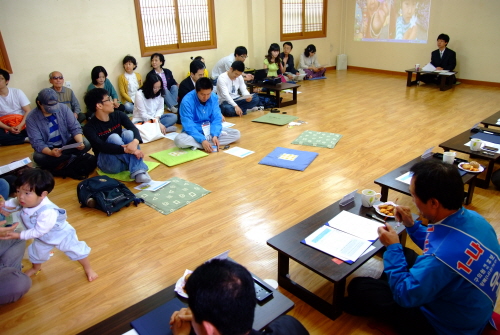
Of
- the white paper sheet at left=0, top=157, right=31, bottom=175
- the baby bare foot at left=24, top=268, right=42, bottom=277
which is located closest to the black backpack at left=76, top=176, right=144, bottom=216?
the white paper sheet at left=0, top=157, right=31, bottom=175

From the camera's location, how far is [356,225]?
2189mm

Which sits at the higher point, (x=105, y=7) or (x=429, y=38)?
(x=105, y=7)

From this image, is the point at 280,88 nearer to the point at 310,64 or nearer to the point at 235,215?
the point at 310,64

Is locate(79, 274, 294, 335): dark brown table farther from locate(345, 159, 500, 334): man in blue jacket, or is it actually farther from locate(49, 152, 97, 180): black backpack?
locate(49, 152, 97, 180): black backpack

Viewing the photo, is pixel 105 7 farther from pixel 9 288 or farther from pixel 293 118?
pixel 9 288

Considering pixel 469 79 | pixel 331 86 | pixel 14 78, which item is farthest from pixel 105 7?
pixel 469 79

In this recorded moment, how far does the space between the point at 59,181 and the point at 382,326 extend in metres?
3.37

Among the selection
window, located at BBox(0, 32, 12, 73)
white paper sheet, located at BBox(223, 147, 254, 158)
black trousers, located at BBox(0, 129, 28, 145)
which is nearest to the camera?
white paper sheet, located at BBox(223, 147, 254, 158)

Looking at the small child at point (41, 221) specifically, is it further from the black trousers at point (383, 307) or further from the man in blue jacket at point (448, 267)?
the man in blue jacket at point (448, 267)

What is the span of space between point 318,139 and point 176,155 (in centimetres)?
175

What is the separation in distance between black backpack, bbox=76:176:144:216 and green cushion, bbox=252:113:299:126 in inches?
103

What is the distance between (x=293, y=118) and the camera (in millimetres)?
5453

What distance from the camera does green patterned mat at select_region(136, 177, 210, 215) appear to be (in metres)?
3.19

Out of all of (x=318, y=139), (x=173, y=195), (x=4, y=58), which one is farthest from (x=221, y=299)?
(x=4, y=58)
